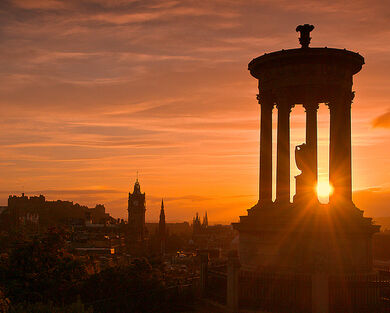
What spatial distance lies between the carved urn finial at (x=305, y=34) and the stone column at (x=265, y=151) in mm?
2937

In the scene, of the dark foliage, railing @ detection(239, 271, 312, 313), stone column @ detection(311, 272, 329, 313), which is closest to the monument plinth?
railing @ detection(239, 271, 312, 313)

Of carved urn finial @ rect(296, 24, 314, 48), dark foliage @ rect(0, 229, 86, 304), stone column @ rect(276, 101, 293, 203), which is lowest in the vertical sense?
dark foliage @ rect(0, 229, 86, 304)

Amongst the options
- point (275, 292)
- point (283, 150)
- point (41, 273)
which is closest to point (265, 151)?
point (283, 150)

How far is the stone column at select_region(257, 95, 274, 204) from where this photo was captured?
25641mm

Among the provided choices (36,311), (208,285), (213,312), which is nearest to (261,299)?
(213,312)

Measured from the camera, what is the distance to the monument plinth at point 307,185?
2300cm

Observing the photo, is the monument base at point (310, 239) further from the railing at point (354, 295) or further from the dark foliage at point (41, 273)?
the dark foliage at point (41, 273)

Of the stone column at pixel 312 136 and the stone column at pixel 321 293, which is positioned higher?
the stone column at pixel 312 136

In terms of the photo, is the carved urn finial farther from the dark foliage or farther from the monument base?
the dark foliage

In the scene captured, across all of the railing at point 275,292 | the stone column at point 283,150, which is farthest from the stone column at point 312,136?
the railing at point 275,292

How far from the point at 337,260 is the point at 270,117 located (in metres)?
7.08

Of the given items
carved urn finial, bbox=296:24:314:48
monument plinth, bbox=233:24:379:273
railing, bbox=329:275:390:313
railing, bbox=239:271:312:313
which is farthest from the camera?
carved urn finial, bbox=296:24:314:48

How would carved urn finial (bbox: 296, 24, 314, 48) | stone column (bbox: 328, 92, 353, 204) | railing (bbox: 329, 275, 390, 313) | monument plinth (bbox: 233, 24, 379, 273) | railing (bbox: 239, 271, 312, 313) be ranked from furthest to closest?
1. carved urn finial (bbox: 296, 24, 314, 48)
2. stone column (bbox: 328, 92, 353, 204)
3. monument plinth (bbox: 233, 24, 379, 273)
4. railing (bbox: 239, 271, 312, 313)
5. railing (bbox: 329, 275, 390, 313)

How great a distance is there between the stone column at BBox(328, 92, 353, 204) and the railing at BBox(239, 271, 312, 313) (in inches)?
211
